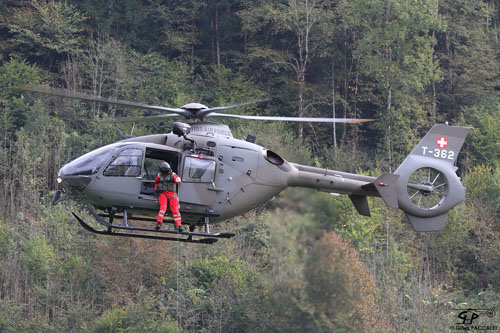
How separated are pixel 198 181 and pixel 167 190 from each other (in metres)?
0.81

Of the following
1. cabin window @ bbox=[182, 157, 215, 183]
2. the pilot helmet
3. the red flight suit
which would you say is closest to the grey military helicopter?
cabin window @ bbox=[182, 157, 215, 183]

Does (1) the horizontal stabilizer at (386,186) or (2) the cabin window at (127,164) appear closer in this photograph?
(2) the cabin window at (127,164)

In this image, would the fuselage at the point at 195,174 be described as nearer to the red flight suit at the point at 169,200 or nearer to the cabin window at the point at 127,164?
the cabin window at the point at 127,164

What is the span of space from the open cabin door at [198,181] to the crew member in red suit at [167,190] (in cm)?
26

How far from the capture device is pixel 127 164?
67.6 ft

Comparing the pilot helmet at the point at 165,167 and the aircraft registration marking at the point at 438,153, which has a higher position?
the aircraft registration marking at the point at 438,153

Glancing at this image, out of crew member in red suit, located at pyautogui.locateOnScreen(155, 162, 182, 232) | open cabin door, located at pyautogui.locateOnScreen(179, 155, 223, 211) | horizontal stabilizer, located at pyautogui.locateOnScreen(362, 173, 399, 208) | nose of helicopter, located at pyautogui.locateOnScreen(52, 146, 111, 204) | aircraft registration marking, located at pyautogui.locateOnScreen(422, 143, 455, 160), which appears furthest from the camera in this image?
aircraft registration marking, located at pyautogui.locateOnScreen(422, 143, 455, 160)

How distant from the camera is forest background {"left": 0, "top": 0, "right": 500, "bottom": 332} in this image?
1591 inches

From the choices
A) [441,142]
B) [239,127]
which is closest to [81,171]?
[441,142]

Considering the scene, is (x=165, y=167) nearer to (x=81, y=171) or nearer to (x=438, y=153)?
(x=81, y=171)

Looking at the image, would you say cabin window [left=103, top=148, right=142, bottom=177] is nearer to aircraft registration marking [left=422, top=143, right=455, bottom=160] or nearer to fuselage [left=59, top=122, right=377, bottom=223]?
fuselage [left=59, top=122, right=377, bottom=223]

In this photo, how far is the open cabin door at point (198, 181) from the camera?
20.7 metres

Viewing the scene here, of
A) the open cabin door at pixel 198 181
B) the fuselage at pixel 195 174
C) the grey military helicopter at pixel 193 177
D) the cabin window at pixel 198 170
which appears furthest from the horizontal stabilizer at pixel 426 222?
the cabin window at pixel 198 170

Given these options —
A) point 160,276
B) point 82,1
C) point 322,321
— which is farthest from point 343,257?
point 82,1
